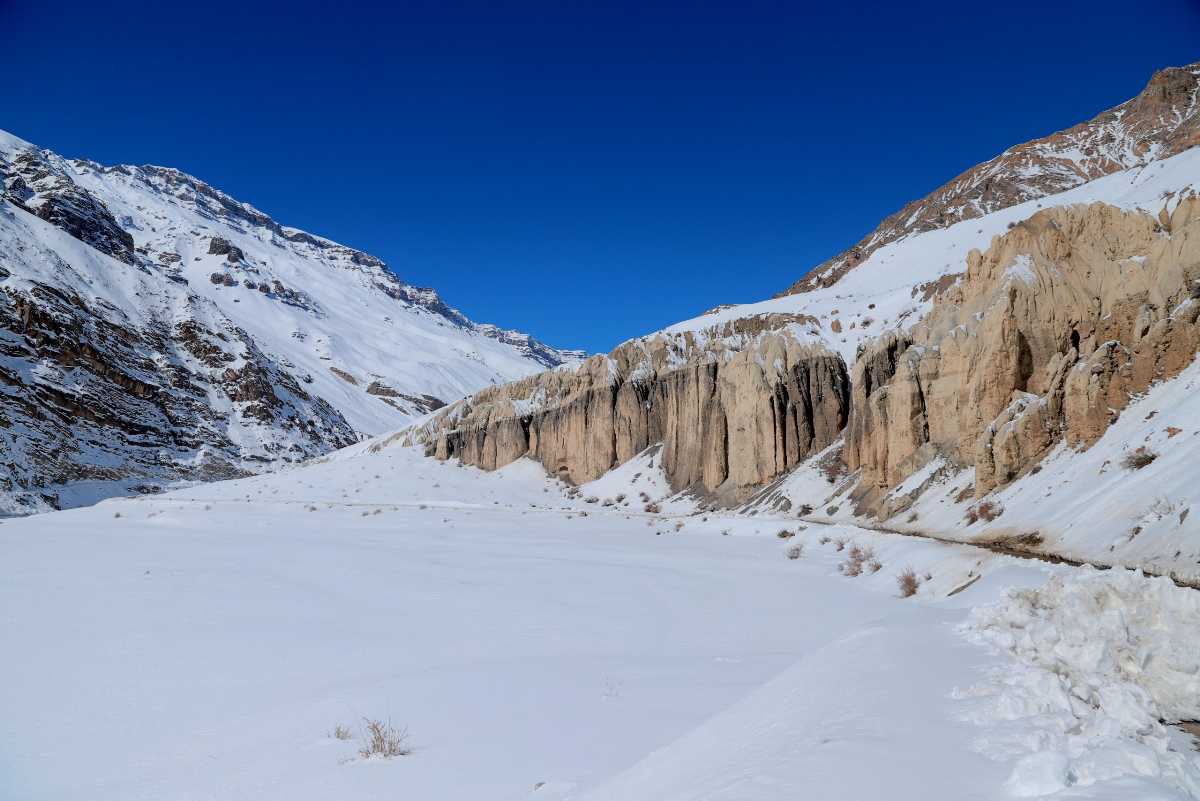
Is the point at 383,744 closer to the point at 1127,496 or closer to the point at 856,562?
the point at 856,562

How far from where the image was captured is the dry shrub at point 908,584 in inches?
450

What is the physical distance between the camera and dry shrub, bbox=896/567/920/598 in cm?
1144

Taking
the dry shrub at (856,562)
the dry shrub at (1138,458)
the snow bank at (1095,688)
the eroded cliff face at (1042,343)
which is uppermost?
the eroded cliff face at (1042,343)

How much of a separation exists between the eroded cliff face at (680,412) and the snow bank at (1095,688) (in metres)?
30.9

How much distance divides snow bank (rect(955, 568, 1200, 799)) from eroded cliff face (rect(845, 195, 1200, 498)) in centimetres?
1233

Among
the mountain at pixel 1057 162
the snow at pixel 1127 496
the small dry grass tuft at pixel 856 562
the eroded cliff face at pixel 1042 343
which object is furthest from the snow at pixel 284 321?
the snow at pixel 1127 496

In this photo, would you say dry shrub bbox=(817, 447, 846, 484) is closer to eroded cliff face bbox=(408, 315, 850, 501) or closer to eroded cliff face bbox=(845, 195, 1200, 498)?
eroded cliff face bbox=(408, 315, 850, 501)

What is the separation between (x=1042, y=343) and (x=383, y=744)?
2046 centimetres

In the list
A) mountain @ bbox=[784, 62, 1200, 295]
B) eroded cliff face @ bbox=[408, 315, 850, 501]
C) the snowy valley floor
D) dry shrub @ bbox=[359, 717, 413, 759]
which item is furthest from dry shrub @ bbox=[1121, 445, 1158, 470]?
mountain @ bbox=[784, 62, 1200, 295]

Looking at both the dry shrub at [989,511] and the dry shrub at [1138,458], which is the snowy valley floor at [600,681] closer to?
the dry shrub at [989,511]

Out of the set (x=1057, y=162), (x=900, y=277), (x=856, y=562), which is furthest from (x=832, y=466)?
(x=1057, y=162)

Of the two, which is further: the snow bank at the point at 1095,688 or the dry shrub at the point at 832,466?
the dry shrub at the point at 832,466

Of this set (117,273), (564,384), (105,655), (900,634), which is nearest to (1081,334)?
(900,634)

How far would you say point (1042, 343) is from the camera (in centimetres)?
1930
